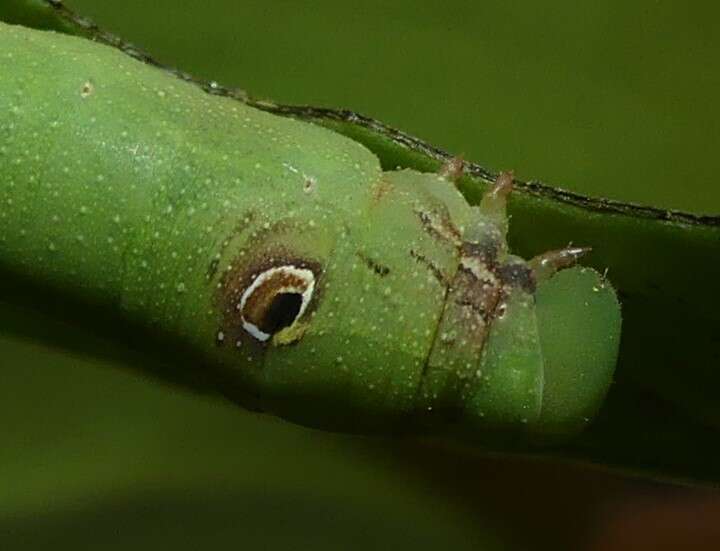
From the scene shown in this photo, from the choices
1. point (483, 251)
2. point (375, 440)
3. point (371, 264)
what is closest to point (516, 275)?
point (483, 251)

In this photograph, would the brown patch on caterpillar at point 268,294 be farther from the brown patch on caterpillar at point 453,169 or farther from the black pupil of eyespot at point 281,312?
the brown patch on caterpillar at point 453,169

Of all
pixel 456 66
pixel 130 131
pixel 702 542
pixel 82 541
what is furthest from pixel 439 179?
pixel 702 542

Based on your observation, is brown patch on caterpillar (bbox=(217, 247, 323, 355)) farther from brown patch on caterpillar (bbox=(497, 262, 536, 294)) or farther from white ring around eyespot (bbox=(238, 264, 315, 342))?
brown patch on caterpillar (bbox=(497, 262, 536, 294))

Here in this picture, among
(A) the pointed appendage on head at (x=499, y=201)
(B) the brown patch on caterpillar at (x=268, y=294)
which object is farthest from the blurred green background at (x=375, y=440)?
(B) the brown patch on caterpillar at (x=268, y=294)

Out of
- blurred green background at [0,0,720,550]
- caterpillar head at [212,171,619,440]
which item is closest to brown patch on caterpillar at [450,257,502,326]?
caterpillar head at [212,171,619,440]

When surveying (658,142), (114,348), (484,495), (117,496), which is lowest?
(114,348)

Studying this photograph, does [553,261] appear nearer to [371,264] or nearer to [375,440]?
[371,264]

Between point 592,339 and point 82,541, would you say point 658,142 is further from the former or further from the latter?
point 82,541

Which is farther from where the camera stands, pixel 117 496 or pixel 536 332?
pixel 117 496
